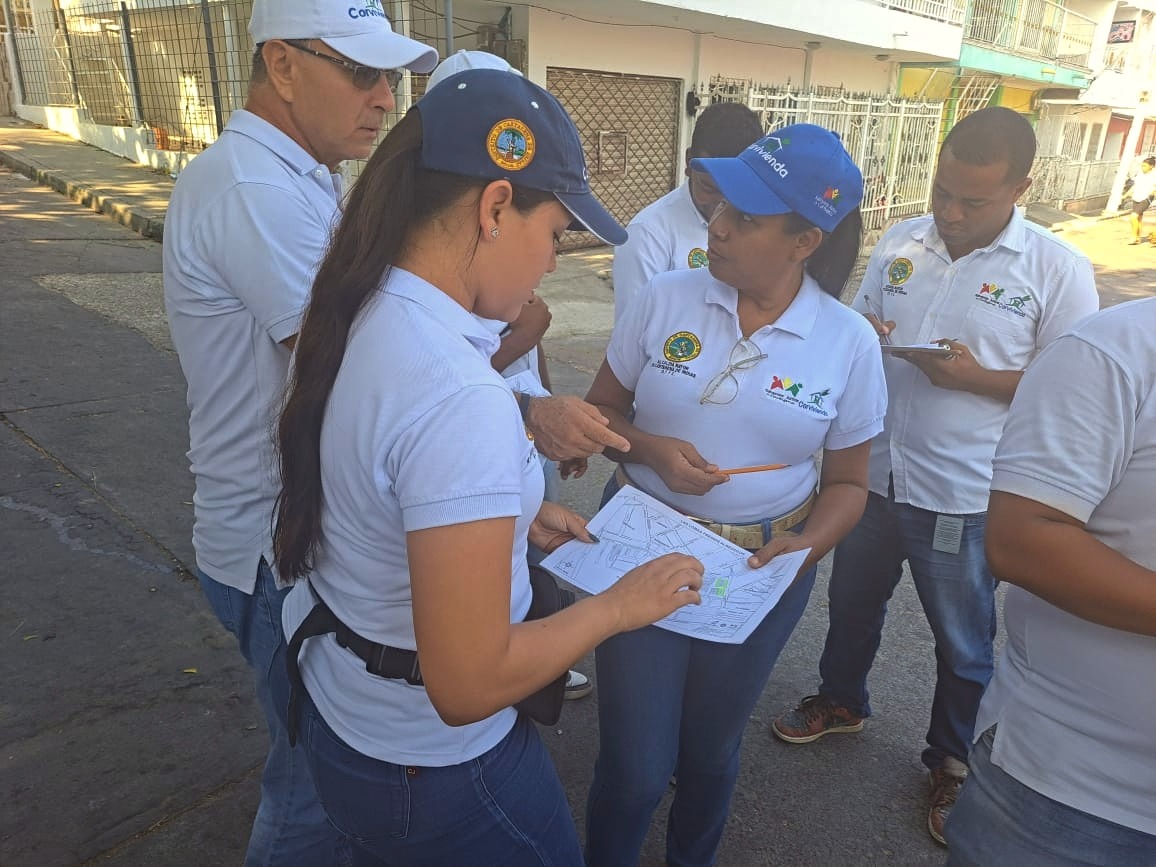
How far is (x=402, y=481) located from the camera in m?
0.95

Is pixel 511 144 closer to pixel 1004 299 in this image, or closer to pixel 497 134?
pixel 497 134

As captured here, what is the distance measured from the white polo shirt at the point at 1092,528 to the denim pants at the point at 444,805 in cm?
78

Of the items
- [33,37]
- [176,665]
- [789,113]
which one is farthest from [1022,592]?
[33,37]

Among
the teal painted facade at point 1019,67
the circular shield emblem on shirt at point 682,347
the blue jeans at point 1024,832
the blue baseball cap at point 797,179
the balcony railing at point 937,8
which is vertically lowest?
the blue jeans at point 1024,832

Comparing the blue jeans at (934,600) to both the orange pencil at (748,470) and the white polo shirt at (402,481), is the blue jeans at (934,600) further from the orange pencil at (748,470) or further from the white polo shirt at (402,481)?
the white polo shirt at (402,481)

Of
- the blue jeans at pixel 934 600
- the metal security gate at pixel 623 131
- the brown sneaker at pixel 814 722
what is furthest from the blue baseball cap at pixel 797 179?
the metal security gate at pixel 623 131

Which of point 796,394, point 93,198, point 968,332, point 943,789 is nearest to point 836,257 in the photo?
point 796,394

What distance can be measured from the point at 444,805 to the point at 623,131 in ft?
39.1

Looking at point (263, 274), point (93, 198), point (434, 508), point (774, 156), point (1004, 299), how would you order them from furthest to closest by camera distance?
1. point (93, 198)
2. point (1004, 299)
3. point (774, 156)
4. point (263, 274)
5. point (434, 508)

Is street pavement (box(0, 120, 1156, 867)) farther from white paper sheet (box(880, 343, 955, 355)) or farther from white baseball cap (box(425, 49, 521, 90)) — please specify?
white baseball cap (box(425, 49, 521, 90))

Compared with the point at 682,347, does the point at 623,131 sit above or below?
above

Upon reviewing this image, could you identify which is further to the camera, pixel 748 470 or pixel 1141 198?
pixel 1141 198

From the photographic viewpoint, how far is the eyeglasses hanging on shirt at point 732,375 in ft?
6.01

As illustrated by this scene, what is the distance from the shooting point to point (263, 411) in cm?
152
